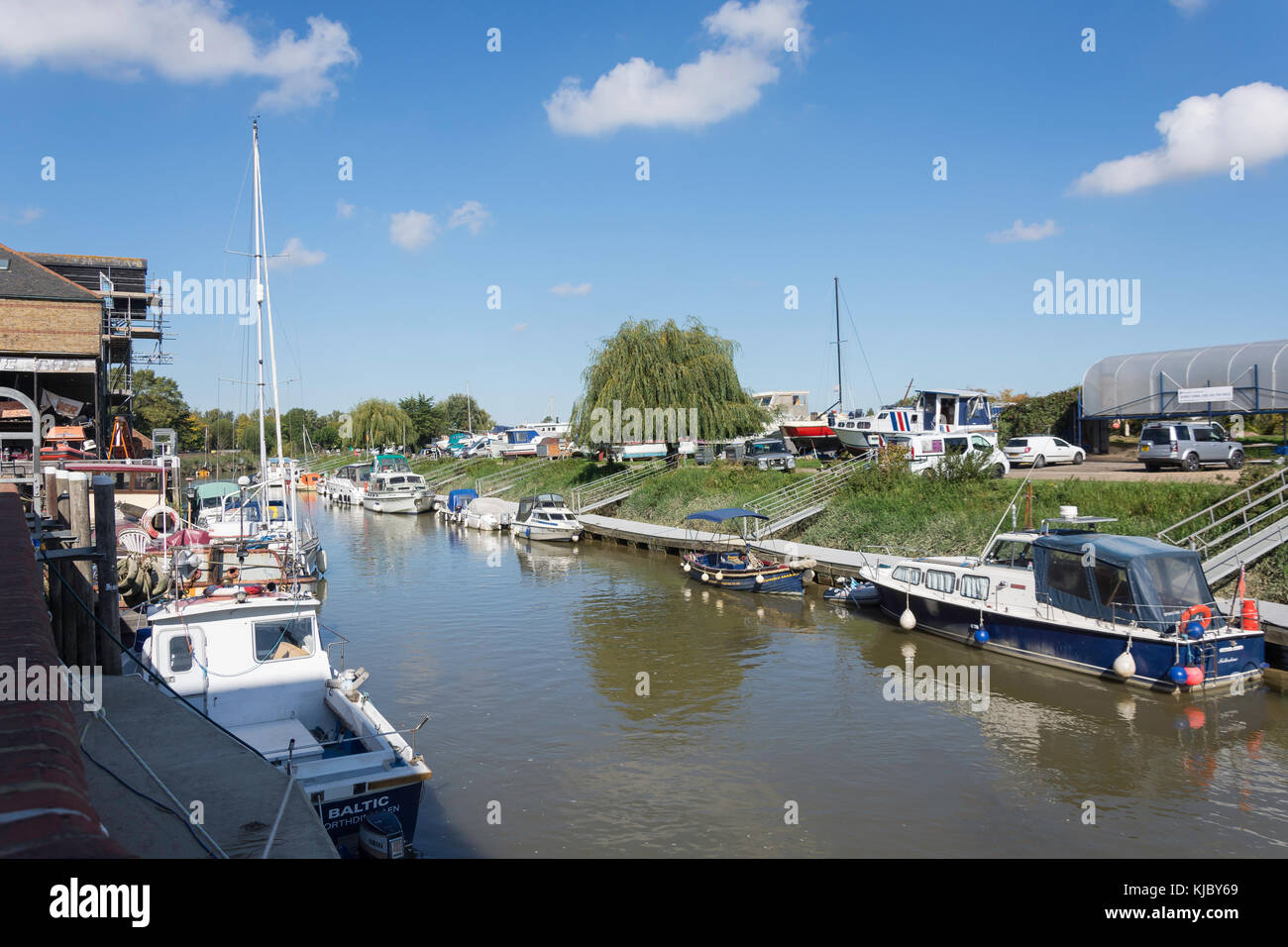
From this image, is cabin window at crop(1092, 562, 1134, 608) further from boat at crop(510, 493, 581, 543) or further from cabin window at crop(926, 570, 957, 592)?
boat at crop(510, 493, 581, 543)

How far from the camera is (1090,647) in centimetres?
1673

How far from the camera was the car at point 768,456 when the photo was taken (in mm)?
42562

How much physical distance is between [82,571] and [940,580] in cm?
1741

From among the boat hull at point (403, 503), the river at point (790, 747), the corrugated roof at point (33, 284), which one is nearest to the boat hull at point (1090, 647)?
the river at point (790, 747)

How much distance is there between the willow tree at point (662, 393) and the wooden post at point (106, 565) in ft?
119

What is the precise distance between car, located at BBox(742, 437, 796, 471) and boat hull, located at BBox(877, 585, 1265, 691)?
21967mm

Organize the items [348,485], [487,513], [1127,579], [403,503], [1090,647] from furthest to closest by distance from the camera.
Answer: [348,485]
[403,503]
[487,513]
[1090,647]
[1127,579]

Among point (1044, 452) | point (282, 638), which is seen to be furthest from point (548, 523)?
point (282, 638)

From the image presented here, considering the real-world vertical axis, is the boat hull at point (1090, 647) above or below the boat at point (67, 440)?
below

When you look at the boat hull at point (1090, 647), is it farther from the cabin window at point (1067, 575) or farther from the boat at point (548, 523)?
the boat at point (548, 523)

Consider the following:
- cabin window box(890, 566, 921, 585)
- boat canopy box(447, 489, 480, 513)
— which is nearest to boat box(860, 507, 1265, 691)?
cabin window box(890, 566, 921, 585)

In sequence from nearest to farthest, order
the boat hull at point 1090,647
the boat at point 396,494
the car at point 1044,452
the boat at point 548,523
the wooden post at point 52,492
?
1. the wooden post at point 52,492
2. the boat hull at point 1090,647
3. the car at point 1044,452
4. the boat at point 548,523
5. the boat at point 396,494

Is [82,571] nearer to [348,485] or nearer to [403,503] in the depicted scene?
[403,503]

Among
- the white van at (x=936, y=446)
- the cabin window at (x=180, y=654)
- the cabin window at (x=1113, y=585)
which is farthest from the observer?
the white van at (x=936, y=446)
